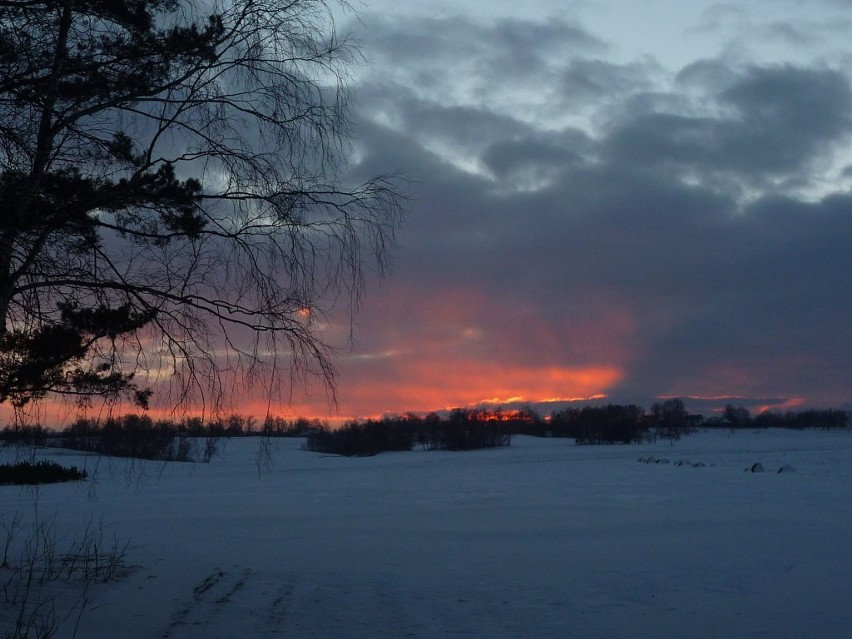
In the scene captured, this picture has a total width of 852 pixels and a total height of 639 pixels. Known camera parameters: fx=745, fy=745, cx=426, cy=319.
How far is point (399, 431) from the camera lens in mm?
91625

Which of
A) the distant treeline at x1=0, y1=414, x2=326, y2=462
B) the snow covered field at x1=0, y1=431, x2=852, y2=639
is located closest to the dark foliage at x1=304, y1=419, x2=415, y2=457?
the snow covered field at x1=0, y1=431, x2=852, y2=639

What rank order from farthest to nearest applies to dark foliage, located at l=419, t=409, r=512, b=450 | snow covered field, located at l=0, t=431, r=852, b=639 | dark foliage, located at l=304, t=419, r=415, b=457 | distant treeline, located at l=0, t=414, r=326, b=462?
dark foliage, located at l=419, t=409, r=512, b=450 < dark foliage, located at l=304, t=419, r=415, b=457 < snow covered field, located at l=0, t=431, r=852, b=639 < distant treeline, located at l=0, t=414, r=326, b=462

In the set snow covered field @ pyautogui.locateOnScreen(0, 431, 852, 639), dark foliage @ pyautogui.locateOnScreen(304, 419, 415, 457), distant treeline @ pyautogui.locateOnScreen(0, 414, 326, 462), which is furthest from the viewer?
dark foliage @ pyautogui.locateOnScreen(304, 419, 415, 457)

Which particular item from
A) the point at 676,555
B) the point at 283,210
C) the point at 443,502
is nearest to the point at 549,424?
the point at 443,502

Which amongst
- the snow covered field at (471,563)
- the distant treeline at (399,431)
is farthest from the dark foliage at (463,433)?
the snow covered field at (471,563)

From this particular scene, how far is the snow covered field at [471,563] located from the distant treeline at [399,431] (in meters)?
0.28

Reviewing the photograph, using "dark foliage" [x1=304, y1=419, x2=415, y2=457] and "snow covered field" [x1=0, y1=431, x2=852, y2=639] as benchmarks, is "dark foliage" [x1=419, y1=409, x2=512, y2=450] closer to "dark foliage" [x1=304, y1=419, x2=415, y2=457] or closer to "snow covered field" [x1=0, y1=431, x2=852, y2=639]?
"dark foliage" [x1=304, y1=419, x2=415, y2=457]

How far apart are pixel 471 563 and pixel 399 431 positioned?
81351mm

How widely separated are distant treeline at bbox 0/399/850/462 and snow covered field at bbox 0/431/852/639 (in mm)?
275

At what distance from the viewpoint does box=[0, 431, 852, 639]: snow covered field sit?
719 cm

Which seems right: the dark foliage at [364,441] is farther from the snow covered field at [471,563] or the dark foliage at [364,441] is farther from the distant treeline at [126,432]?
the distant treeline at [126,432]

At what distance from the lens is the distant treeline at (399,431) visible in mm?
5095

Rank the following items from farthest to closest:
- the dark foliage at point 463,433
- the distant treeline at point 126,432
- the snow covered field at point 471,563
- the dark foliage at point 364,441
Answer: the dark foliage at point 463,433
the dark foliage at point 364,441
the snow covered field at point 471,563
the distant treeline at point 126,432

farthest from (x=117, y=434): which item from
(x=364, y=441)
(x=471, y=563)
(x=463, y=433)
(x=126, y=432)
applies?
(x=463, y=433)
